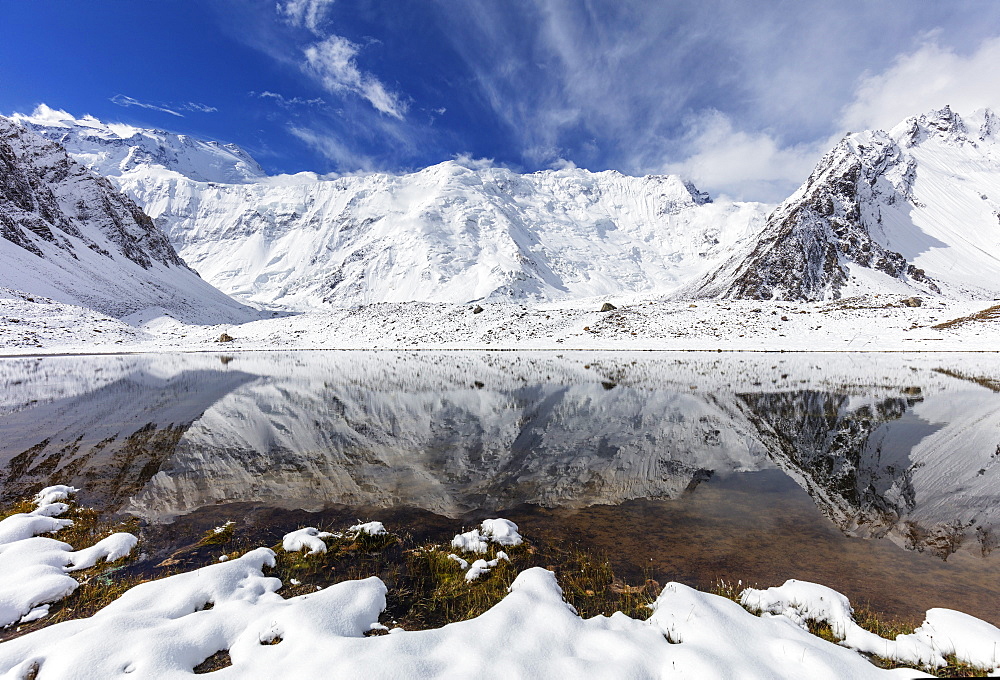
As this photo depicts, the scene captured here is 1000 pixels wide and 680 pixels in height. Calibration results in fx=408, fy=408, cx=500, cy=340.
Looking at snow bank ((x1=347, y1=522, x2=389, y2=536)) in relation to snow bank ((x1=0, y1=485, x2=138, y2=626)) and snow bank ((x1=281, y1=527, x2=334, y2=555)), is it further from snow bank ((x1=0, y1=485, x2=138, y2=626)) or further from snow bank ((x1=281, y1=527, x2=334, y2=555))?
snow bank ((x1=0, y1=485, x2=138, y2=626))

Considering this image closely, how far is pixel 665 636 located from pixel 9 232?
12115cm

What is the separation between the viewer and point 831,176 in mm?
190875

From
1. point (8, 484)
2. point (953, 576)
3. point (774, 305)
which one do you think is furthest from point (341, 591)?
point (774, 305)

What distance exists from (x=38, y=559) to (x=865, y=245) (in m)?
218

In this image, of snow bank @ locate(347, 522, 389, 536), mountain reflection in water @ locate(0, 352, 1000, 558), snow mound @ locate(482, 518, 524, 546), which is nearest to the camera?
snow mound @ locate(482, 518, 524, 546)

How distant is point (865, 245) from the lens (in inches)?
6265

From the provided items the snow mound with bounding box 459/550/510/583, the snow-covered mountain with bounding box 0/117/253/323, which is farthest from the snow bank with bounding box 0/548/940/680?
the snow-covered mountain with bounding box 0/117/253/323

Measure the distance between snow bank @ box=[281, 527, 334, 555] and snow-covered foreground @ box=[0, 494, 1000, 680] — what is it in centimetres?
113

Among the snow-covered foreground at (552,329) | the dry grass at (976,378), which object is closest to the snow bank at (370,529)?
the dry grass at (976,378)

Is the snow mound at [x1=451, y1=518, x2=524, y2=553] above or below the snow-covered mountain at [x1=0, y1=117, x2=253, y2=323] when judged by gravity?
below

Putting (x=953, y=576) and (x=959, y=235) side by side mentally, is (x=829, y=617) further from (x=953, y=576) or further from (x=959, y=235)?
(x=959, y=235)

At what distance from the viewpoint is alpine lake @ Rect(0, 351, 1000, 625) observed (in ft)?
21.1

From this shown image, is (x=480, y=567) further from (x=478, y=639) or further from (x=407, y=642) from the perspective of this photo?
(x=407, y=642)

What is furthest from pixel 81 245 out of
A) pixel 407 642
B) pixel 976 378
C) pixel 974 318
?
pixel 974 318
